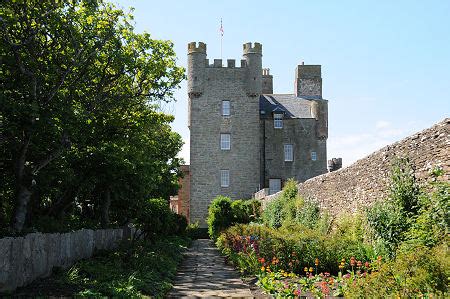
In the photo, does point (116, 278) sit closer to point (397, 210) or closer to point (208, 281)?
point (208, 281)

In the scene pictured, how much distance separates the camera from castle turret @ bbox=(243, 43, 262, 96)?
44719 millimetres

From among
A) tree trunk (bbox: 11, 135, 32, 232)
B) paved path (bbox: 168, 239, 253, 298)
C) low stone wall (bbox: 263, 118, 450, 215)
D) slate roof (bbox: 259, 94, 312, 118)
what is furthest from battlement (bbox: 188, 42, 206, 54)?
tree trunk (bbox: 11, 135, 32, 232)

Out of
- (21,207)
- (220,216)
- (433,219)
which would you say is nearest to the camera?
(433,219)

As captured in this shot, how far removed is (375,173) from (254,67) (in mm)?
31792

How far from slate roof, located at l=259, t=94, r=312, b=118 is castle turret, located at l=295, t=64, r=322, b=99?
938 millimetres

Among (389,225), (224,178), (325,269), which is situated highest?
(224,178)

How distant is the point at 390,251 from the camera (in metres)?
11.4

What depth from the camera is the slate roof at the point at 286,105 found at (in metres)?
46.6

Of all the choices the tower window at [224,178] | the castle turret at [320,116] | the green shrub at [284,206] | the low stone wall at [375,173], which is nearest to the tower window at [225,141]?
the tower window at [224,178]

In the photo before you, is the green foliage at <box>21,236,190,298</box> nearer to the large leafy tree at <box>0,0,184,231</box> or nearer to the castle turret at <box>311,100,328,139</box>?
the large leafy tree at <box>0,0,184,231</box>

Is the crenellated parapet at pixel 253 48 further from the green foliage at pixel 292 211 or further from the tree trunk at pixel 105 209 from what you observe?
the tree trunk at pixel 105 209

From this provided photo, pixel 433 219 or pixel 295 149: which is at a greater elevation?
pixel 295 149

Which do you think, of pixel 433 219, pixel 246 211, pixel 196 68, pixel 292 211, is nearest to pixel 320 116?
pixel 196 68

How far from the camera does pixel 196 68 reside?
4466cm
